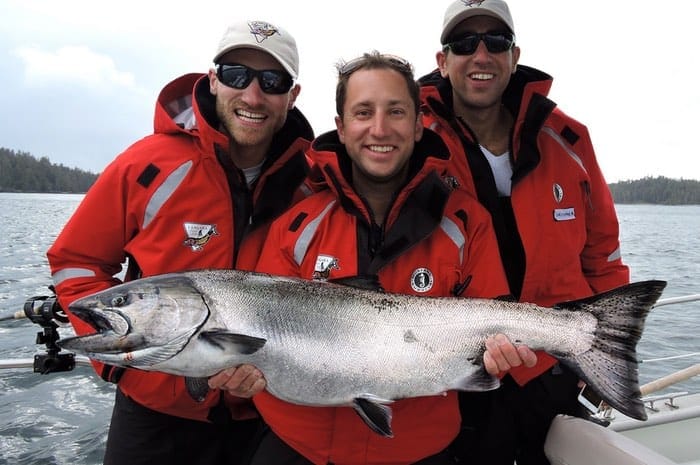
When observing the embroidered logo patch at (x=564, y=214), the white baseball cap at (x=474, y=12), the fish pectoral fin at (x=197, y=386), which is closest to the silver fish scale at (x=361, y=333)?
the fish pectoral fin at (x=197, y=386)

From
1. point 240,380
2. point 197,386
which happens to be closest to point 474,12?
point 240,380

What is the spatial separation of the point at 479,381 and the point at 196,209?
2.17 m

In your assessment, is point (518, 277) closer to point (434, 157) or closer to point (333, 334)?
point (434, 157)

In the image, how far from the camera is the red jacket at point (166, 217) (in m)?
3.67

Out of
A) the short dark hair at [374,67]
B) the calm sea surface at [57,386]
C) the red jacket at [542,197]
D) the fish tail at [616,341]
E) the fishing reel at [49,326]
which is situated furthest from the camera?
the calm sea surface at [57,386]

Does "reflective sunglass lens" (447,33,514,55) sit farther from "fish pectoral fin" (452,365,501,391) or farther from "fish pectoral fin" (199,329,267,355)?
"fish pectoral fin" (199,329,267,355)

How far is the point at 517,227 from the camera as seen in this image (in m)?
4.20

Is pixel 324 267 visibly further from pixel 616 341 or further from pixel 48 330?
pixel 48 330

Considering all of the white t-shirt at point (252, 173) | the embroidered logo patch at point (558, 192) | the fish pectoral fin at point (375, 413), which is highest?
the white t-shirt at point (252, 173)

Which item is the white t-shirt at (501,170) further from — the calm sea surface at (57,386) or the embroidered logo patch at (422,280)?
the calm sea surface at (57,386)

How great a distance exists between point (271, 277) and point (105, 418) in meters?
6.96

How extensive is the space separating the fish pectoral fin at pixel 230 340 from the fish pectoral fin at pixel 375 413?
67cm

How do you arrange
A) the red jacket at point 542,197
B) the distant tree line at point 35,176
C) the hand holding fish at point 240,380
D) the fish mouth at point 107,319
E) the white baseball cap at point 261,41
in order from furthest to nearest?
the distant tree line at point 35,176 < the red jacket at point 542,197 < the white baseball cap at point 261,41 < the hand holding fish at point 240,380 < the fish mouth at point 107,319

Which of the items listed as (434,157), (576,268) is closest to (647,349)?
(576,268)
